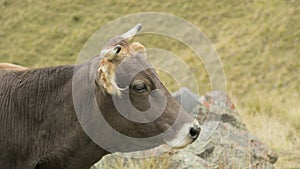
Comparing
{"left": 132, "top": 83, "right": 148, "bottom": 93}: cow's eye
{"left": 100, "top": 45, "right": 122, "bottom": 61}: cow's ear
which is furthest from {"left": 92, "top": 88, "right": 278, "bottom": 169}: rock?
{"left": 100, "top": 45, "right": 122, "bottom": 61}: cow's ear

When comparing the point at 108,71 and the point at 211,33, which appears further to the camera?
the point at 211,33

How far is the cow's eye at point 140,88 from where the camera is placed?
5.43 metres

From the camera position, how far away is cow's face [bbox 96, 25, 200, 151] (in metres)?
5.43

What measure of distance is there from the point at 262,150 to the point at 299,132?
3495 millimetres

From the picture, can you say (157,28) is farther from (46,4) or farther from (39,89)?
(39,89)

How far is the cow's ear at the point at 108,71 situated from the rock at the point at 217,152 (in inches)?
114

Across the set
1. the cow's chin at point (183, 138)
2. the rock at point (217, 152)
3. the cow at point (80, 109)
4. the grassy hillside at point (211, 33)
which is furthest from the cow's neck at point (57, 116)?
the grassy hillside at point (211, 33)

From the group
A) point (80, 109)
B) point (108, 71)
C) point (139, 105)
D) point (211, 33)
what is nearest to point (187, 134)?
point (139, 105)

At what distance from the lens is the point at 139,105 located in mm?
5496

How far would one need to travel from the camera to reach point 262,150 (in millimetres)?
9117

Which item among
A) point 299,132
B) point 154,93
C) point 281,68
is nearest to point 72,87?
point 154,93

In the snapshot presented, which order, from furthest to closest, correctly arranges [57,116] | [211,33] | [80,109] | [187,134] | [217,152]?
[211,33], [217,152], [57,116], [80,109], [187,134]

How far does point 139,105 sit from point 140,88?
16cm

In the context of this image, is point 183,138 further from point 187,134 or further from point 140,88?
point 140,88
